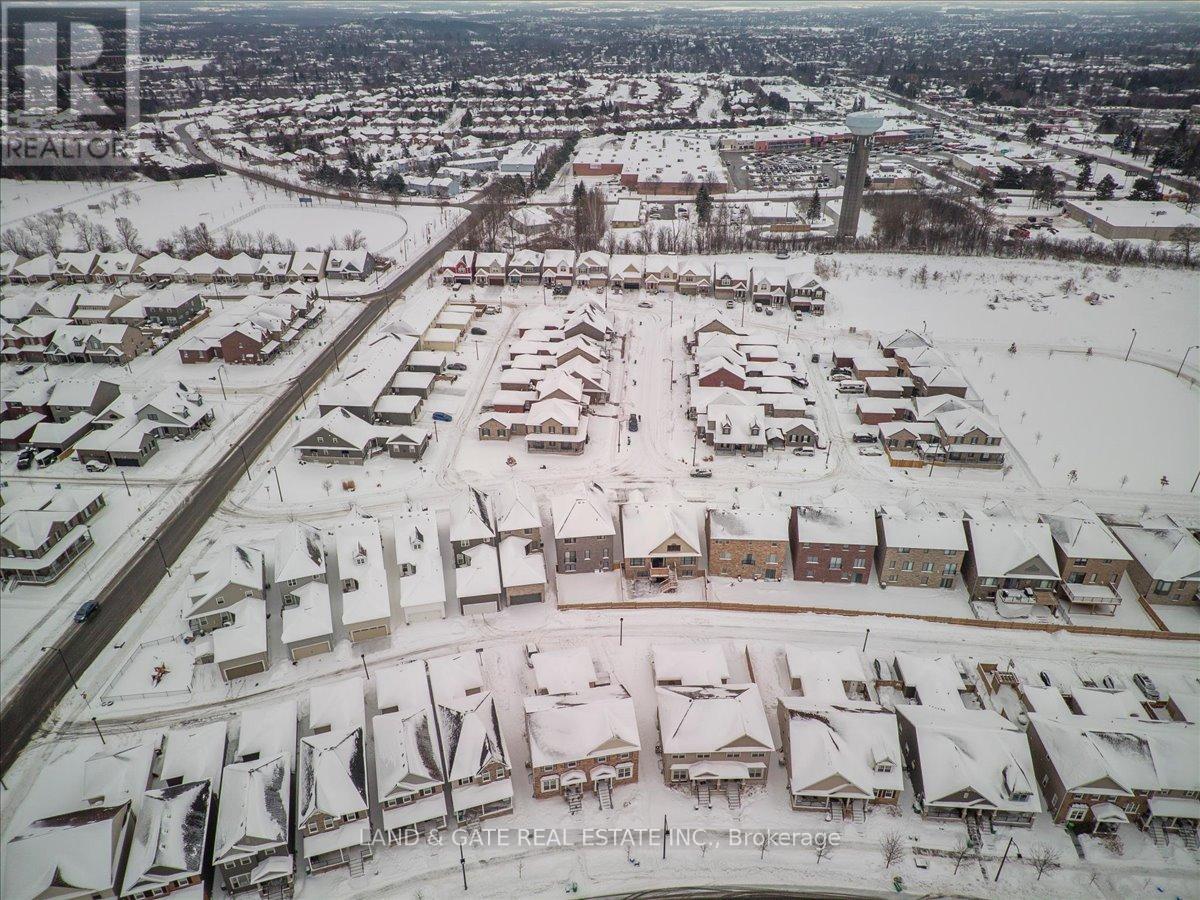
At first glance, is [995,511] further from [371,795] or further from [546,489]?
[371,795]

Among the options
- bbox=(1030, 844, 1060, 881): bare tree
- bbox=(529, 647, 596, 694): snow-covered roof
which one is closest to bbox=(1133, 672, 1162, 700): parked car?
bbox=(1030, 844, 1060, 881): bare tree

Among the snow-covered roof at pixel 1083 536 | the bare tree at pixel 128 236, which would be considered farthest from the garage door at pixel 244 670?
the bare tree at pixel 128 236

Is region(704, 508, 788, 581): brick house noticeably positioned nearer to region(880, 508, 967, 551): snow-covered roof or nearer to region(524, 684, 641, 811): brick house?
region(880, 508, 967, 551): snow-covered roof

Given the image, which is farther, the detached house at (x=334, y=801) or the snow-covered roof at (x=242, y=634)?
the snow-covered roof at (x=242, y=634)

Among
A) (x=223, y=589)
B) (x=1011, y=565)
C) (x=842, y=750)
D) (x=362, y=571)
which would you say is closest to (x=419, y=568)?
(x=362, y=571)

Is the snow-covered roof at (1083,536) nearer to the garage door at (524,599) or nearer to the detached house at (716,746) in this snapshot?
the detached house at (716,746)

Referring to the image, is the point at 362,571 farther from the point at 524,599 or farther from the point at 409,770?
the point at 409,770
